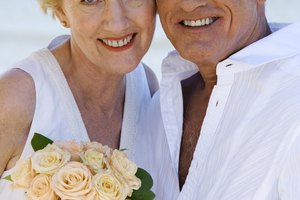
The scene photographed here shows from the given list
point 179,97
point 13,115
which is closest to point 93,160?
point 13,115

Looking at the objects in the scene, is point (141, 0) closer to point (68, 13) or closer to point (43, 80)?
point (68, 13)

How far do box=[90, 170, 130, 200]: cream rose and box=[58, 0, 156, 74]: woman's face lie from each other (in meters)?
0.85

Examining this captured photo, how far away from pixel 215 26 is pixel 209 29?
0.10 feet

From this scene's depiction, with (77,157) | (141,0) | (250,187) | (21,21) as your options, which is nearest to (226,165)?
(250,187)

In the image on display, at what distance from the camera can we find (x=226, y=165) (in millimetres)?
3055

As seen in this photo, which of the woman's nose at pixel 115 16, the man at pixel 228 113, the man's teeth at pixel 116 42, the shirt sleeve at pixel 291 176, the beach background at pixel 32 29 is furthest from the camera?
the beach background at pixel 32 29

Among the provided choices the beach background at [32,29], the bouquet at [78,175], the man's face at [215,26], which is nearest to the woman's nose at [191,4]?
the man's face at [215,26]

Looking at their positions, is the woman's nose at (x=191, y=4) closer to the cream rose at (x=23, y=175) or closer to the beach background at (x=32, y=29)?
the cream rose at (x=23, y=175)

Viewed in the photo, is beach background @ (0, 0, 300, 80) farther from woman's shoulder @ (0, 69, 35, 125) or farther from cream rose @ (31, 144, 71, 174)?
cream rose @ (31, 144, 71, 174)

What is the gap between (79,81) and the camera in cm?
372

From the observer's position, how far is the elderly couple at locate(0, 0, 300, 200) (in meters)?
2.94

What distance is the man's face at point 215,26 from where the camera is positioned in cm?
334

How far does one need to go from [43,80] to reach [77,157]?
674mm

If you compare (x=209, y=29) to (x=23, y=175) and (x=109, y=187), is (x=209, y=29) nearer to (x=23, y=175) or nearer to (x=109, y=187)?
(x=109, y=187)
